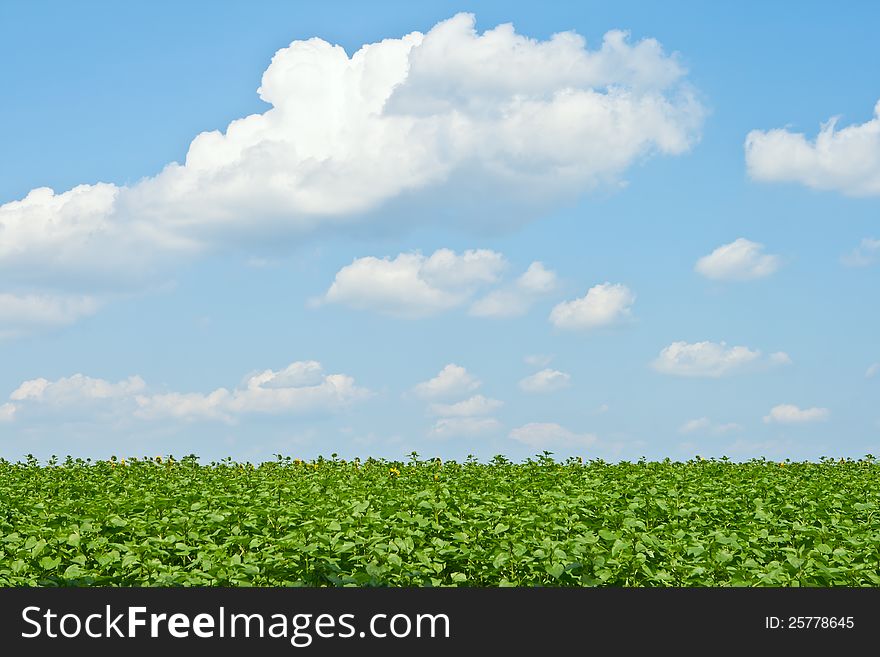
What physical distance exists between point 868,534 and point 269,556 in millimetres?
6039

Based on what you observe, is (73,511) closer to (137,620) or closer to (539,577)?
(137,620)

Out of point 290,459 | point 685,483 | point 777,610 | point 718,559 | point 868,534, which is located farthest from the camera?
point 290,459

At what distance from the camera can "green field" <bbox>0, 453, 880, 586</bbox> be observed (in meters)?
7.51

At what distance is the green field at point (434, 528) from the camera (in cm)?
751

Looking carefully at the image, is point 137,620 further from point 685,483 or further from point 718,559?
point 685,483

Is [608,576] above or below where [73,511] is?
below

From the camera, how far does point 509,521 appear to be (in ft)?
29.4

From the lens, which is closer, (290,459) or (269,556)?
(269,556)

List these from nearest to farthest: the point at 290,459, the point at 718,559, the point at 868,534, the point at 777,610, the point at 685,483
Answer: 1. the point at 777,610
2. the point at 718,559
3. the point at 868,534
4. the point at 685,483
5. the point at 290,459

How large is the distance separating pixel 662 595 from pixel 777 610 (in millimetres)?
833

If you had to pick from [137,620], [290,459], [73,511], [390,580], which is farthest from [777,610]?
[290,459]

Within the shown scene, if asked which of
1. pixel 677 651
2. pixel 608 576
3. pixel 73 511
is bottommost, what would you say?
pixel 677 651

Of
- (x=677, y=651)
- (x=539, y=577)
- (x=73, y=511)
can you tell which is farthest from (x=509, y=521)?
(x=73, y=511)

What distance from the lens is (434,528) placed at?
8.79 m
